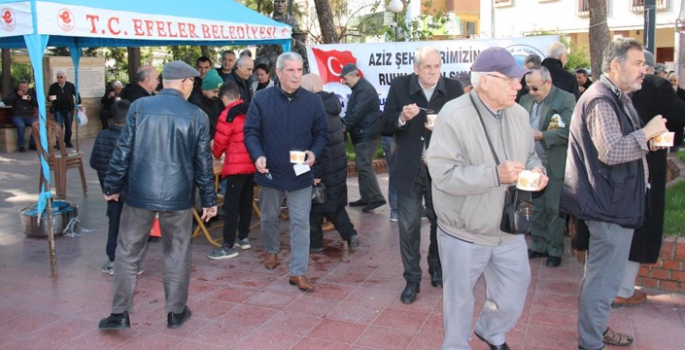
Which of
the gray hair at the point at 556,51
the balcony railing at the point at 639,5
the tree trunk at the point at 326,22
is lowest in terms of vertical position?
the gray hair at the point at 556,51

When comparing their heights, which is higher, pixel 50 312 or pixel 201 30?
pixel 201 30

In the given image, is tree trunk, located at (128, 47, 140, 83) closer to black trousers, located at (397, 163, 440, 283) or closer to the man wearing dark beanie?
the man wearing dark beanie

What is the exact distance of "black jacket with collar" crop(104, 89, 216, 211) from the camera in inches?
169

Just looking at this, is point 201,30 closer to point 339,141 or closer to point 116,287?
point 339,141

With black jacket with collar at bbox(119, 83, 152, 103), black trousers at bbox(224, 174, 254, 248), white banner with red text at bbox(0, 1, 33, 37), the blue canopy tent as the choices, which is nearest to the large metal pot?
the blue canopy tent

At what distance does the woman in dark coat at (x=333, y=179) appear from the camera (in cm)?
612

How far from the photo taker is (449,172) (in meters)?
3.38

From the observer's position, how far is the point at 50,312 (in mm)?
4891

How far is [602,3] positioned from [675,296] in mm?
8537

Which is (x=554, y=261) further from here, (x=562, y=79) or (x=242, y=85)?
(x=242, y=85)

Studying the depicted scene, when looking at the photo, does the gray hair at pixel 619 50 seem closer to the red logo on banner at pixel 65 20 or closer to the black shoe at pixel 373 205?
the red logo on banner at pixel 65 20

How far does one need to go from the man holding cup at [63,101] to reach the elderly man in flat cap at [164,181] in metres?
11.9

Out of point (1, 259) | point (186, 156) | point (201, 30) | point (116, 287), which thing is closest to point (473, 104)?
point (186, 156)

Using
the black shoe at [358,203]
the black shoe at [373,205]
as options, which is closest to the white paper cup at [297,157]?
the black shoe at [373,205]
